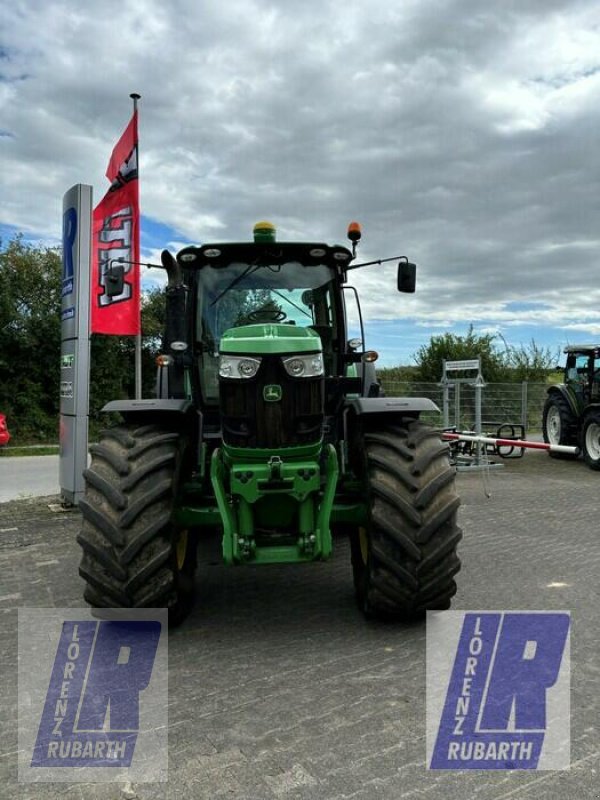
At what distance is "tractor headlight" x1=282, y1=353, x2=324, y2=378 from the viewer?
3658 millimetres

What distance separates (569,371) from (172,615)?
38.3ft

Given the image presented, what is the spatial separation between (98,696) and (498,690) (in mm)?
1886

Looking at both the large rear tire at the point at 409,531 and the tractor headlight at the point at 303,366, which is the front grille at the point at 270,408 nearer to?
the tractor headlight at the point at 303,366

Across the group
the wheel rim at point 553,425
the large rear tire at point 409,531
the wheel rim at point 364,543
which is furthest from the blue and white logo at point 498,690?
the wheel rim at point 553,425

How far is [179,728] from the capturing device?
2820mm

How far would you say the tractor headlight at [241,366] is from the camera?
143 inches

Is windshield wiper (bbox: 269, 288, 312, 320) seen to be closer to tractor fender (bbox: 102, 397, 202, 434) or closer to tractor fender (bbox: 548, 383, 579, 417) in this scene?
tractor fender (bbox: 102, 397, 202, 434)

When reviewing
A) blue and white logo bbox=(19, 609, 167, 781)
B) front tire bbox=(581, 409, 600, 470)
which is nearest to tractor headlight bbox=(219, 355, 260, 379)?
blue and white logo bbox=(19, 609, 167, 781)

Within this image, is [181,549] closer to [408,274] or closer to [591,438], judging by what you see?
[408,274]

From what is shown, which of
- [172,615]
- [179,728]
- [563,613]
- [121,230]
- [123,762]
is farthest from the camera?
[121,230]

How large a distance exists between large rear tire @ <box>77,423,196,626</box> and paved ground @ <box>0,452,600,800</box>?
0.40 meters

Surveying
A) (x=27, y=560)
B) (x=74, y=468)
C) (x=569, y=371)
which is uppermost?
(x=569, y=371)

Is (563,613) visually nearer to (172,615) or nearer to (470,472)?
(172,615)

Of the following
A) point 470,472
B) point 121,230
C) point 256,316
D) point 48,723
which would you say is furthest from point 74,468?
point 470,472
